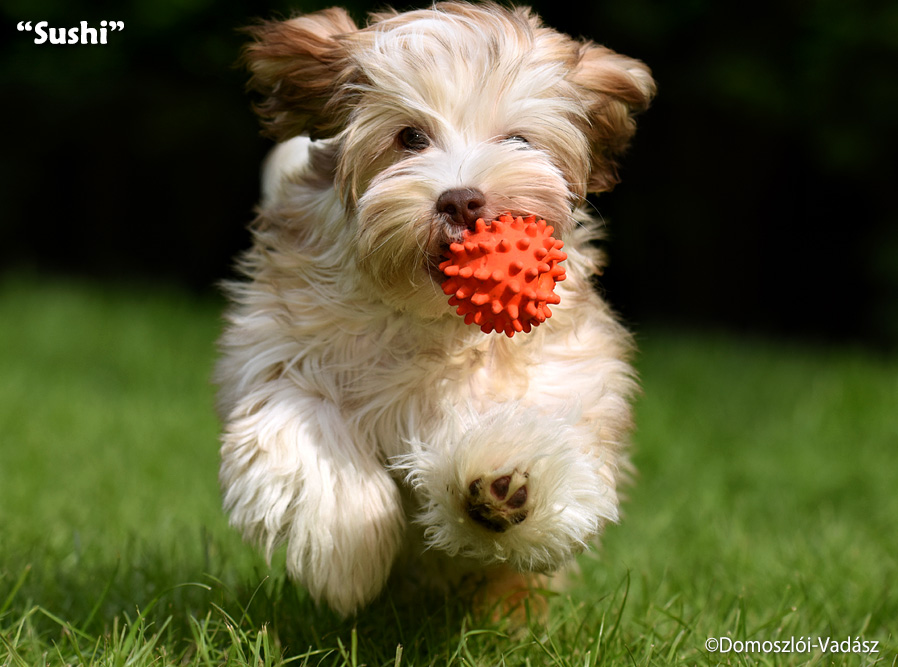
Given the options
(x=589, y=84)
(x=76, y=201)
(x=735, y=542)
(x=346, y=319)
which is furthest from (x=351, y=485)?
(x=76, y=201)

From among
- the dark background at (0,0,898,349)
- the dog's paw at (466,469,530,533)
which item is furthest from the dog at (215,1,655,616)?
the dark background at (0,0,898,349)

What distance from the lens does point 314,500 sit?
2.47 m

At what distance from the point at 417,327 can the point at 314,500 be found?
1.61 ft

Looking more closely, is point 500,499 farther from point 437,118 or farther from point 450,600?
point 437,118

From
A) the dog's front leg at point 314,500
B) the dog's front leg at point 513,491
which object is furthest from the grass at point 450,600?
the dog's front leg at point 513,491

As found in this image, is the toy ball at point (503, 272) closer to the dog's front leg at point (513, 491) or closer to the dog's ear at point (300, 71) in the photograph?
the dog's front leg at point (513, 491)

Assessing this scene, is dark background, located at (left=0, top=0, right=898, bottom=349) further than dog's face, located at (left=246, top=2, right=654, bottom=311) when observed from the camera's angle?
Yes

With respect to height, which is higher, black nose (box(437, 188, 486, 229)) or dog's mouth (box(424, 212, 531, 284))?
black nose (box(437, 188, 486, 229))

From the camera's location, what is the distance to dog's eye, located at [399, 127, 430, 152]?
2494mm

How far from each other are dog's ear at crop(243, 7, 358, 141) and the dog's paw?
1.01 meters

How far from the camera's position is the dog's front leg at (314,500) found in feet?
8.08

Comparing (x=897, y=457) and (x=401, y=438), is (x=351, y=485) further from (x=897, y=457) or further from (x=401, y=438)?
(x=897, y=457)

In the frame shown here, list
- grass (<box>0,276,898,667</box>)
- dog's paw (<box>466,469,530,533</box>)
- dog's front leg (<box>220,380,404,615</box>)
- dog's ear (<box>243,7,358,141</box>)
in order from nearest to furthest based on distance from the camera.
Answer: dog's paw (<box>466,469,530,533</box>)
dog's front leg (<box>220,380,404,615</box>)
grass (<box>0,276,898,667</box>)
dog's ear (<box>243,7,358,141</box>)

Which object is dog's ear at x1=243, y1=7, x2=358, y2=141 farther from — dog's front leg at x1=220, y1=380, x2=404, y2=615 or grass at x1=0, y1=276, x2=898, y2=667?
grass at x1=0, y1=276, x2=898, y2=667
